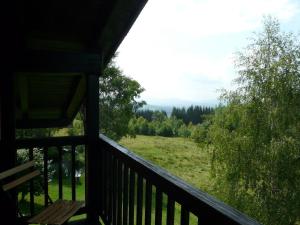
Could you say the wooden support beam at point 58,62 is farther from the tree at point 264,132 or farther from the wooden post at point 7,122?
the tree at point 264,132

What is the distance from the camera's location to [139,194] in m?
1.90

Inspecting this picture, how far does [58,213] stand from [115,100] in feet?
46.0

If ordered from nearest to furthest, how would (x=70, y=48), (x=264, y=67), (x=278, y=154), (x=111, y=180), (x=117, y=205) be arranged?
(x=117, y=205)
(x=111, y=180)
(x=70, y=48)
(x=278, y=154)
(x=264, y=67)

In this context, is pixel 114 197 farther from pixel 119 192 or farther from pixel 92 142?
pixel 92 142

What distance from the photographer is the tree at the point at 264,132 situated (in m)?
10.9

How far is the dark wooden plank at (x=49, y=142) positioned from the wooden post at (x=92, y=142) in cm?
11

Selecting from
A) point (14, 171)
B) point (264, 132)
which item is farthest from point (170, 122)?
point (14, 171)

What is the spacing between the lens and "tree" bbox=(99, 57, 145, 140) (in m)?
15.9

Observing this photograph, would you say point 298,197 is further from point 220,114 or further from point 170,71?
point 170,71

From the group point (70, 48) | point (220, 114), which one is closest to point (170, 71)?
point (220, 114)

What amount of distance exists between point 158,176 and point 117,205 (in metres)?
1.04

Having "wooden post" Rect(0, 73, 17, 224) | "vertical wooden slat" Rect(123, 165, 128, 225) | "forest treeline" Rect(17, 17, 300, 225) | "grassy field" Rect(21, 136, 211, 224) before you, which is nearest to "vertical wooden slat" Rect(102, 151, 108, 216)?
"vertical wooden slat" Rect(123, 165, 128, 225)

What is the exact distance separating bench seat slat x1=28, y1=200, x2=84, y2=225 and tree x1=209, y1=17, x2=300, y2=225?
31.4 feet

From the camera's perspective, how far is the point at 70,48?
9.91 feet
